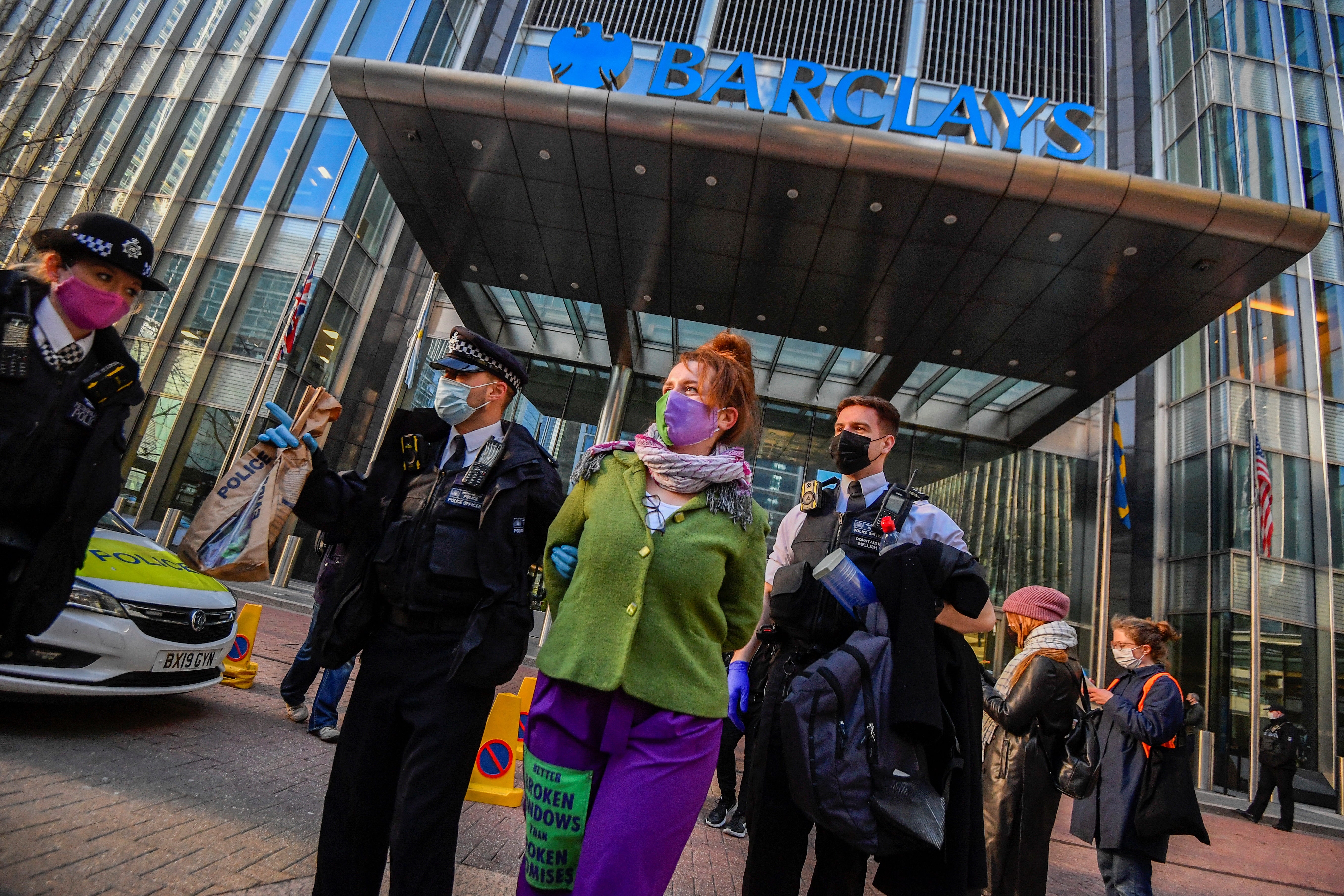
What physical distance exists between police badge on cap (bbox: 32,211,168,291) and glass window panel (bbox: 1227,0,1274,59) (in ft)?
76.8

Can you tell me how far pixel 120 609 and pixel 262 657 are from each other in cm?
317

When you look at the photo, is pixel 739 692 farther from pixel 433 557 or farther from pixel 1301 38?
pixel 1301 38

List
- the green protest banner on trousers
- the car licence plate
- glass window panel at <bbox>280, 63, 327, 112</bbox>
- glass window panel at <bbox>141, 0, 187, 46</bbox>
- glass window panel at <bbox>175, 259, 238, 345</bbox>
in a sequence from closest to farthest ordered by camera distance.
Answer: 1. the green protest banner on trousers
2. the car licence plate
3. glass window panel at <bbox>175, 259, 238, 345</bbox>
4. glass window panel at <bbox>280, 63, 327, 112</bbox>
5. glass window panel at <bbox>141, 0, 187, 46</bbox>

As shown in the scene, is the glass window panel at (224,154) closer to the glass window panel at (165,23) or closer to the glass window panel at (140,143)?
the glass window panel at (140,143)

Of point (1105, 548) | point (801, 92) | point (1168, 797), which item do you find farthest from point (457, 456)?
point (1105, 548)

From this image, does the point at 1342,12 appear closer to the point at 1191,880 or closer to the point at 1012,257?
the point at 1012,257

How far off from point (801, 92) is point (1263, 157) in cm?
1274

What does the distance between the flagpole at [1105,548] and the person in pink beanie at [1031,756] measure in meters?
12.9

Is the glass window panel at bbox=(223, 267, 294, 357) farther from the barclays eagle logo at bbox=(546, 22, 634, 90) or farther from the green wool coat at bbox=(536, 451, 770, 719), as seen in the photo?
the green wool coat at bbox=(536, 451, 770, 719)

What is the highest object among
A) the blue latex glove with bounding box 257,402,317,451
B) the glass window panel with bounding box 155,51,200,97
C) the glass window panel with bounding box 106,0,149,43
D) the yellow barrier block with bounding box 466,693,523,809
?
the glass window panel with bounding box 106,0,149,43

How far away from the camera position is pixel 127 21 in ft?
62.2

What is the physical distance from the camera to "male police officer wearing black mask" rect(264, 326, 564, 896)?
2.04m

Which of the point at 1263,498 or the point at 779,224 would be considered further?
the point at 1263,498

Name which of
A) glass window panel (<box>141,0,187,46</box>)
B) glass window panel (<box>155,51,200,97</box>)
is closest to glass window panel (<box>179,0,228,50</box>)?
glass window panel (<box>155,51,200,97</box>)
